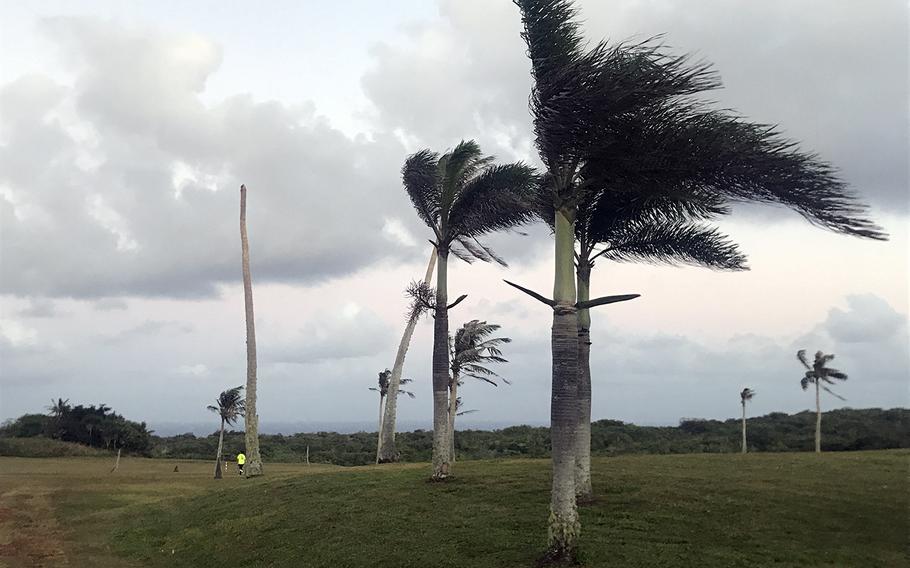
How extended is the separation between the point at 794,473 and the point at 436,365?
35.9ft

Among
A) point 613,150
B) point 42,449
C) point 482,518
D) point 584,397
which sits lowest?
point 42,449

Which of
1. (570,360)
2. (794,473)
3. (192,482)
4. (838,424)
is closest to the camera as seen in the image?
(570,360)

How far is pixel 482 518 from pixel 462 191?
10.4 metres

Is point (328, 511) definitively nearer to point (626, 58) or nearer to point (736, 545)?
point (736, 545)

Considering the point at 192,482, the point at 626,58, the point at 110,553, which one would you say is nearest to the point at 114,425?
the point at 192,482

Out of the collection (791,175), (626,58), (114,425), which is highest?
(626,58)

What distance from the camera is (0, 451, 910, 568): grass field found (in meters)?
11.9

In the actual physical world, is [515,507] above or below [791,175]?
below

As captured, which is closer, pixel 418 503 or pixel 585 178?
pixel 585 178

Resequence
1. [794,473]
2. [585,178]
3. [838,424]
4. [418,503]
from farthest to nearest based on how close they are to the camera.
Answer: [838,424]
[794,473]
[418,503]
[585,178]

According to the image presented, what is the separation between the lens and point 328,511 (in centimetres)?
1714

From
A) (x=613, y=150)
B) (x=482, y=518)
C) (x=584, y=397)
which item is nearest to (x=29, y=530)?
(x=482, y=518)

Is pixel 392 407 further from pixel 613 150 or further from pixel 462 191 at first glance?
pixel 613 150

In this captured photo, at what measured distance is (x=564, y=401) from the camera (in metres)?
11.6
